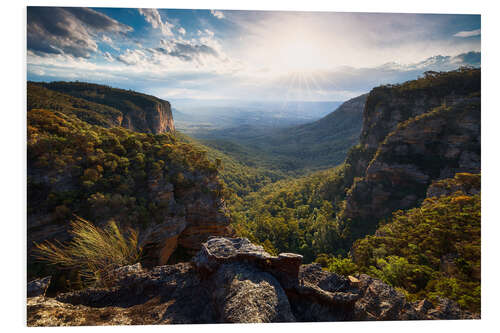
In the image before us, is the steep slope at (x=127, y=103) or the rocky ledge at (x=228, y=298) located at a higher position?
the steep slope at (x=127, y=103)

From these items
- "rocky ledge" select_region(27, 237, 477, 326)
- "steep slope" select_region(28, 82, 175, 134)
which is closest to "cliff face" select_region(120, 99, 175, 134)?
"steep slope" select_region(28, 82, 175, 134)

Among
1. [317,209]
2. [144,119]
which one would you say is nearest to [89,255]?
[317,209]

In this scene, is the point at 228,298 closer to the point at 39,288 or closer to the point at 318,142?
the point at 39,288

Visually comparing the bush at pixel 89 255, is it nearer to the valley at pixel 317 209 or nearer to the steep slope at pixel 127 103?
the valley at pixel 317 209

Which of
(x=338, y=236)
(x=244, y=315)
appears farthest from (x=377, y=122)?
(x=244, y=315)

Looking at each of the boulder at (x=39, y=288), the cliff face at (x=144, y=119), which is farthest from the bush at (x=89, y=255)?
the cliff face at (x=144, y=119)

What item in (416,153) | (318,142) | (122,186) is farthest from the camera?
(318,142)
